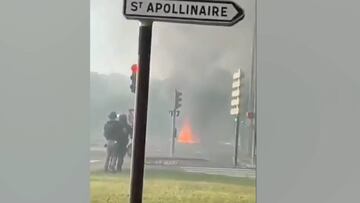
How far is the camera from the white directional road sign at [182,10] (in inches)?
51.9

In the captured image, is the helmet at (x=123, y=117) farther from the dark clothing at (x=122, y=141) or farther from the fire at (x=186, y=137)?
the fire at (x=186, y=137)

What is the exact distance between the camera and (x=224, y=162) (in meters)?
1.38

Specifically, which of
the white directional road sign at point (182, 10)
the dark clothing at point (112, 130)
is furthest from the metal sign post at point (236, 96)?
the dark clothing at point (112, 130)

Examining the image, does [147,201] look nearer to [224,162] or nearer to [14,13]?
[224,162]

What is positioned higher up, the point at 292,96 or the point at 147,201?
the point at 292,96

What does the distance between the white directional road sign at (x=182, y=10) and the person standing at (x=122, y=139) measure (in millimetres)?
208

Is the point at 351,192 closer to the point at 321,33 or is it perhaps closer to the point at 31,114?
the point at 321,33

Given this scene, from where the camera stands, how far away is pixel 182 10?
133cm

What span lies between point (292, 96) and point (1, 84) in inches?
23.5

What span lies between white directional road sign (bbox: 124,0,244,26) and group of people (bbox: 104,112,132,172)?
21cm

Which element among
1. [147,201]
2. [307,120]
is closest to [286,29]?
[307,120]

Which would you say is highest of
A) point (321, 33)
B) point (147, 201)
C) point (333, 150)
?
point (321, 33)

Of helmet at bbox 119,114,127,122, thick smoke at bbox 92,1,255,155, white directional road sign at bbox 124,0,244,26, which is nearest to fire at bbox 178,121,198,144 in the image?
thick smoke at bbox 92,1,255,155

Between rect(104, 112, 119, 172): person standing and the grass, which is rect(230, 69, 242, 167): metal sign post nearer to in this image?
the grass
